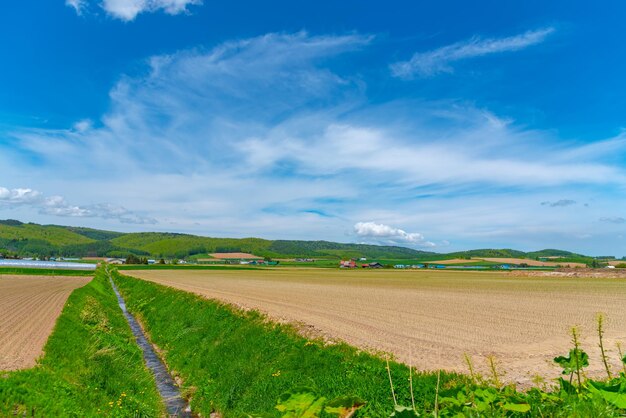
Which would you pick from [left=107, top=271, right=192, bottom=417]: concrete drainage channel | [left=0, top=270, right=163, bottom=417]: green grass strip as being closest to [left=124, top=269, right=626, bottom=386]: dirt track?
[left=107, top=271, right=192, bottom=417]: concrete drainage channel

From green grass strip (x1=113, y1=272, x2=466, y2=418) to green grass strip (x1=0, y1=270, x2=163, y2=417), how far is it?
8.10 ft

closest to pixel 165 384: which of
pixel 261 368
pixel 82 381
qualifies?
pixel 82 381

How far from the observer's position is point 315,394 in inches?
135

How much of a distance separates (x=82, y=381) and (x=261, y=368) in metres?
7.29

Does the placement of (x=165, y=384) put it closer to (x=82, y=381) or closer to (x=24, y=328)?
(x=82, y=381)

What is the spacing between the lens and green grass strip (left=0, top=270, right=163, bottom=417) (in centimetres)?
1315

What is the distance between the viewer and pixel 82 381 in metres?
17.6

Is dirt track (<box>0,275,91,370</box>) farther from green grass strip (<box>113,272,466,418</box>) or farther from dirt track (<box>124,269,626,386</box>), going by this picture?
dirt track (<box>124,269,626,386</box>)

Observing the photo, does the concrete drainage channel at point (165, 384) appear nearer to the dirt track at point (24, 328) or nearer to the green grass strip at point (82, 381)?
the green grass strip at point (82, 381)

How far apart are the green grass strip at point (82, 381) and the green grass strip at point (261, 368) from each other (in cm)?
247

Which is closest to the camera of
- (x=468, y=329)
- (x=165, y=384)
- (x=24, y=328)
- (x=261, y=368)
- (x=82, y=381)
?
(x=82, y=381)

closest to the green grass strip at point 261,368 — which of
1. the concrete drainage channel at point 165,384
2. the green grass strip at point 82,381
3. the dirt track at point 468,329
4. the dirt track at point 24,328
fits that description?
the concrete drainage channel at point 165,384

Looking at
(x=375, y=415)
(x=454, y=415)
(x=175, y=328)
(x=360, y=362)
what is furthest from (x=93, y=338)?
(x=454, y=415)

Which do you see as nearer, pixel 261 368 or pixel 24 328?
pixel 261 368
